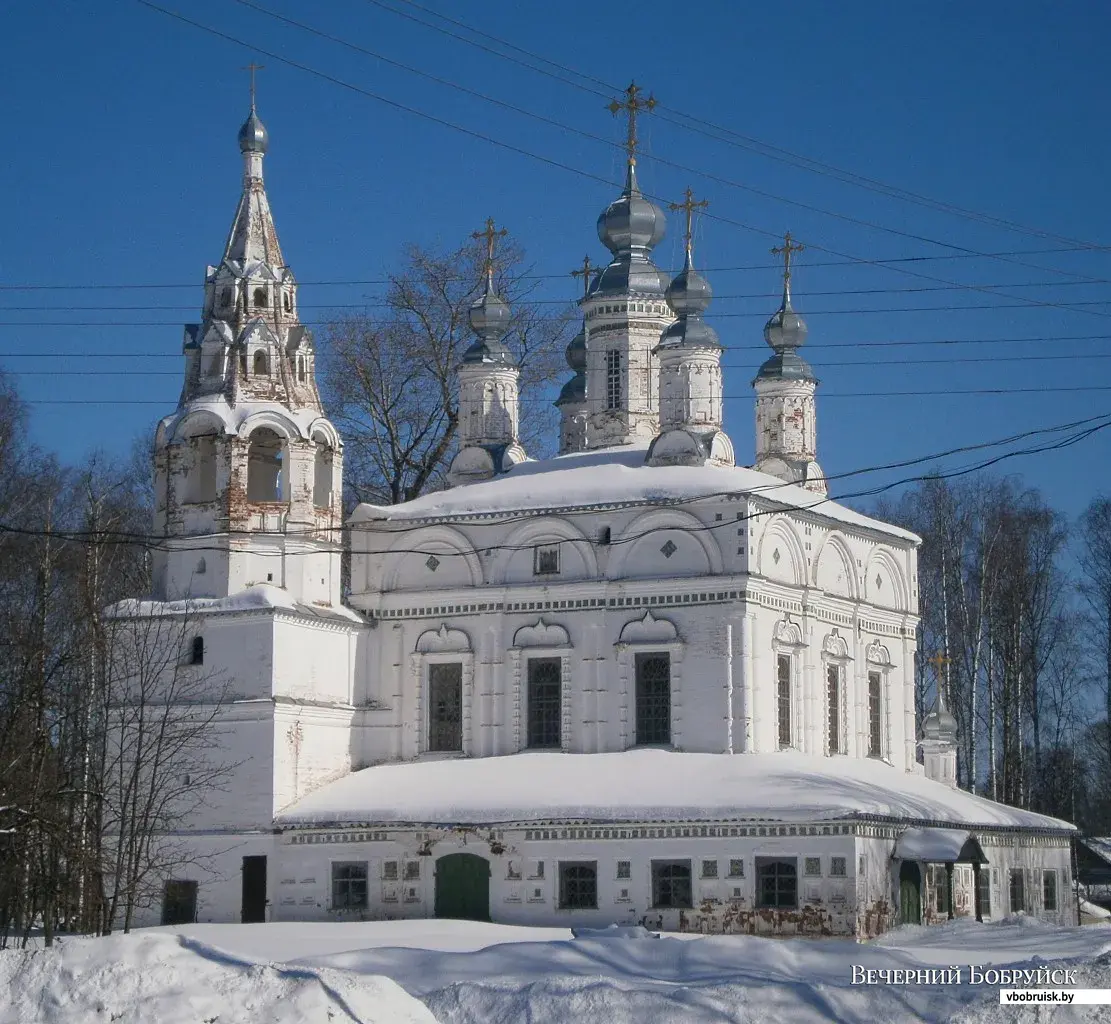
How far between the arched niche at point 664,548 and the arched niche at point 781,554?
0.76 m

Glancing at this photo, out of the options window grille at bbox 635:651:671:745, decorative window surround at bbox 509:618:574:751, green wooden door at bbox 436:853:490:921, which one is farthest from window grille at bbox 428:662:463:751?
window grille at bbox 635:651:671:745

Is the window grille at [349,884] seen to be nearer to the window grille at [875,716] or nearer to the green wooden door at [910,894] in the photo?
the green wooden door at [910,894]

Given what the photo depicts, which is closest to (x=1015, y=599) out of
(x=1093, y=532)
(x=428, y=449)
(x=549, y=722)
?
(x=1093, y=532)

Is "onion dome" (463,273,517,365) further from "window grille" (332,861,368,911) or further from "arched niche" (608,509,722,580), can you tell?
"window grille" (332,861,368,911)

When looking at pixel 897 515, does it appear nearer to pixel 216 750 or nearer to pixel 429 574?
pixel 429 574

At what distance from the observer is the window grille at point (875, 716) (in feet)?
101

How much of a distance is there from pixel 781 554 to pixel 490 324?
276 inches

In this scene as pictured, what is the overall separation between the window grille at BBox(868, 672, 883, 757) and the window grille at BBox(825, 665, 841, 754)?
1.15 m

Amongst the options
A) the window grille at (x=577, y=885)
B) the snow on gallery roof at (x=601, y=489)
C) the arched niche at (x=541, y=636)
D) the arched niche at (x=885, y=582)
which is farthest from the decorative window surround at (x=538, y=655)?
the arched niche at (x=885, y=582)

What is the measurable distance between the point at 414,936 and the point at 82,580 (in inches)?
249

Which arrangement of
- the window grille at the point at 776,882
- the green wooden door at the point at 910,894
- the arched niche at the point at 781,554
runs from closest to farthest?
the window grille at the point at 776,882 → the green wooden door at the point at 910,894 → the arched niche at the point at 781,554

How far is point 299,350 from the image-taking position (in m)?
29.2

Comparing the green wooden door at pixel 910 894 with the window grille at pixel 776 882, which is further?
the green wooden door at pixel 910 894

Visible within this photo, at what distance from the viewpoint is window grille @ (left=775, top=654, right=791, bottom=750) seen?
91.7 ft
